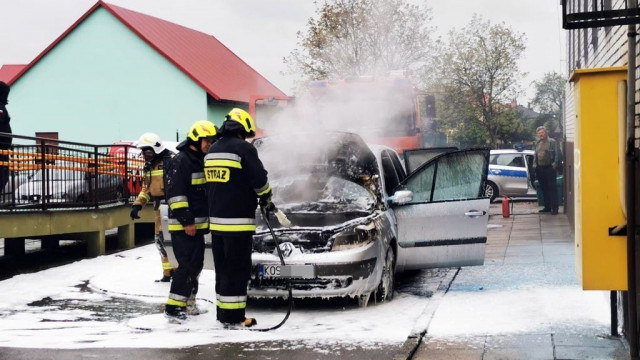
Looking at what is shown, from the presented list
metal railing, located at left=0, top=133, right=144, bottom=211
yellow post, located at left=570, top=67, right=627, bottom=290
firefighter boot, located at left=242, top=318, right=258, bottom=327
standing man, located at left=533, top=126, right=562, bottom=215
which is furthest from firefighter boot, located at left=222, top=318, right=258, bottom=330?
standing man, located at left=533, top=126, right=562, bottom=215

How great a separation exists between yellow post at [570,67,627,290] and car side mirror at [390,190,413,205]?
10.2ft

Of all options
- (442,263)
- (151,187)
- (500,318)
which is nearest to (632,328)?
(500,318)

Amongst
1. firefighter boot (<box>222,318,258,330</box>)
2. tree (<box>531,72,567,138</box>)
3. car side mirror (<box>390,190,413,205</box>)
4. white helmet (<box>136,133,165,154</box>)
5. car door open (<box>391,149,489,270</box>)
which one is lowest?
firefighter boot (<box>222,318,258,330</box>)

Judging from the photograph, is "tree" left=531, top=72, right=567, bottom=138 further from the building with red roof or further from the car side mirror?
the car side mirror

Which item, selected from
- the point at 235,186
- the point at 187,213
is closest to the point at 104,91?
the point at 187,213

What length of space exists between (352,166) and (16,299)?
397 cm

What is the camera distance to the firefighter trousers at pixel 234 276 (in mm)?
7734

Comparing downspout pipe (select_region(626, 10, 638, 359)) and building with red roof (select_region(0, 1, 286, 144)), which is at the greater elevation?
building with red roof (select_region(0, 1, 286, 144))

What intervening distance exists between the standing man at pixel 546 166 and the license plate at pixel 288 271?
11.2m

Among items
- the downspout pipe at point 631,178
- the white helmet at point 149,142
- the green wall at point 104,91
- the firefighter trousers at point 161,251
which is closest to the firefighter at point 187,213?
the white helmet at point 149,142

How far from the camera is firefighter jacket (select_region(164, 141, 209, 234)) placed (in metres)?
8.18

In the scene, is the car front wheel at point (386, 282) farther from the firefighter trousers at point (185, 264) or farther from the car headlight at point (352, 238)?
the firefighter trousers at point (185, 264)

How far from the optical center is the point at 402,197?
364 inches

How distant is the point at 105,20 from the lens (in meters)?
37.3
